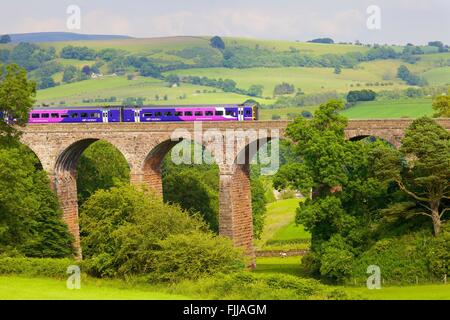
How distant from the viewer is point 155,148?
7969cm

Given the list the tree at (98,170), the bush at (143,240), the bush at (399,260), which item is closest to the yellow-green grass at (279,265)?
the bush at (399,260)

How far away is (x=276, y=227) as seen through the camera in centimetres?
11144

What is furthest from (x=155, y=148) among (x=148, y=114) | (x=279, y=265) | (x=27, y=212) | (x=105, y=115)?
(x=279, y=265)

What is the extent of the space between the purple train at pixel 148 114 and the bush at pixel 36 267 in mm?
22464

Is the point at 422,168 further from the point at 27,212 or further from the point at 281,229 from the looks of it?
the point at 281,229

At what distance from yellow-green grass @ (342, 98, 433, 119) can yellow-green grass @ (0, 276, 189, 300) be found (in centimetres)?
10261

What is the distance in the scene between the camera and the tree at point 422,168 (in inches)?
2432

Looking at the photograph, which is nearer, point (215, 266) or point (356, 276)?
point (215, 266)

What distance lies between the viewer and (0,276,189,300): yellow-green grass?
50.5 metres

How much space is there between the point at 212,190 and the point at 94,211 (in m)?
29.9

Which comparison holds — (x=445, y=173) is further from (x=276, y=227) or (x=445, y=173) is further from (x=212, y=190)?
(x=276, y=227)

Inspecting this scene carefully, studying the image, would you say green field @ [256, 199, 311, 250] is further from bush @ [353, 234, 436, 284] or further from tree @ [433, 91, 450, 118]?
bush @ [353, 234, 436, 284]
